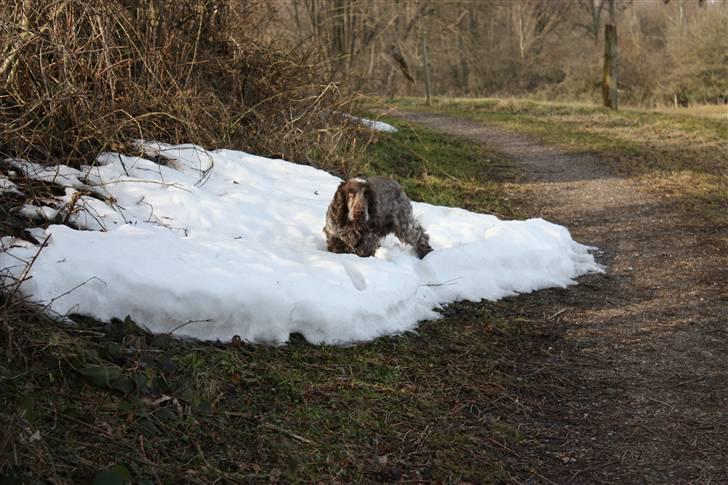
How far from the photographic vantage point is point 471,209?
963cm

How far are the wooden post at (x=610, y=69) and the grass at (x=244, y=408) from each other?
18858 millimetres

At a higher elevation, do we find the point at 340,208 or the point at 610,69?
the point at 610,69

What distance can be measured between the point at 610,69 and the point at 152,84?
17809 mm

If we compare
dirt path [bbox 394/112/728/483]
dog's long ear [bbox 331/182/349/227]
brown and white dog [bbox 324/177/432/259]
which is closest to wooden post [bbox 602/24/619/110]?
dirt path [bbox 394/112/728/483]

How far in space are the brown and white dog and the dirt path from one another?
1284 millimetres

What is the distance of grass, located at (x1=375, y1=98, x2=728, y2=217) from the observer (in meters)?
10.9

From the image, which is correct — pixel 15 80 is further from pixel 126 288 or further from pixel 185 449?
pixel 185 449

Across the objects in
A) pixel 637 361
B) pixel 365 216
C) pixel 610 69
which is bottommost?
pixel 637 361

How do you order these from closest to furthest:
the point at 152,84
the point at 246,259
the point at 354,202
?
the point at 246,259 → the point at 354,202 → the point at 152,84

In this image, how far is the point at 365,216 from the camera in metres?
6.07

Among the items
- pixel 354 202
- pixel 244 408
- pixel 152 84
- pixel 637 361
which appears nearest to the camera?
pixel 244 408

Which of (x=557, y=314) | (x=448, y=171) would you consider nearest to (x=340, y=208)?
(x=557, y=314)

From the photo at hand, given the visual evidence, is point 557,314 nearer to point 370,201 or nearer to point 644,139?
point 370,201

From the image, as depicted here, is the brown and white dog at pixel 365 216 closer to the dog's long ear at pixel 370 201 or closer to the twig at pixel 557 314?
the dog's long ear at pixel 370 201
